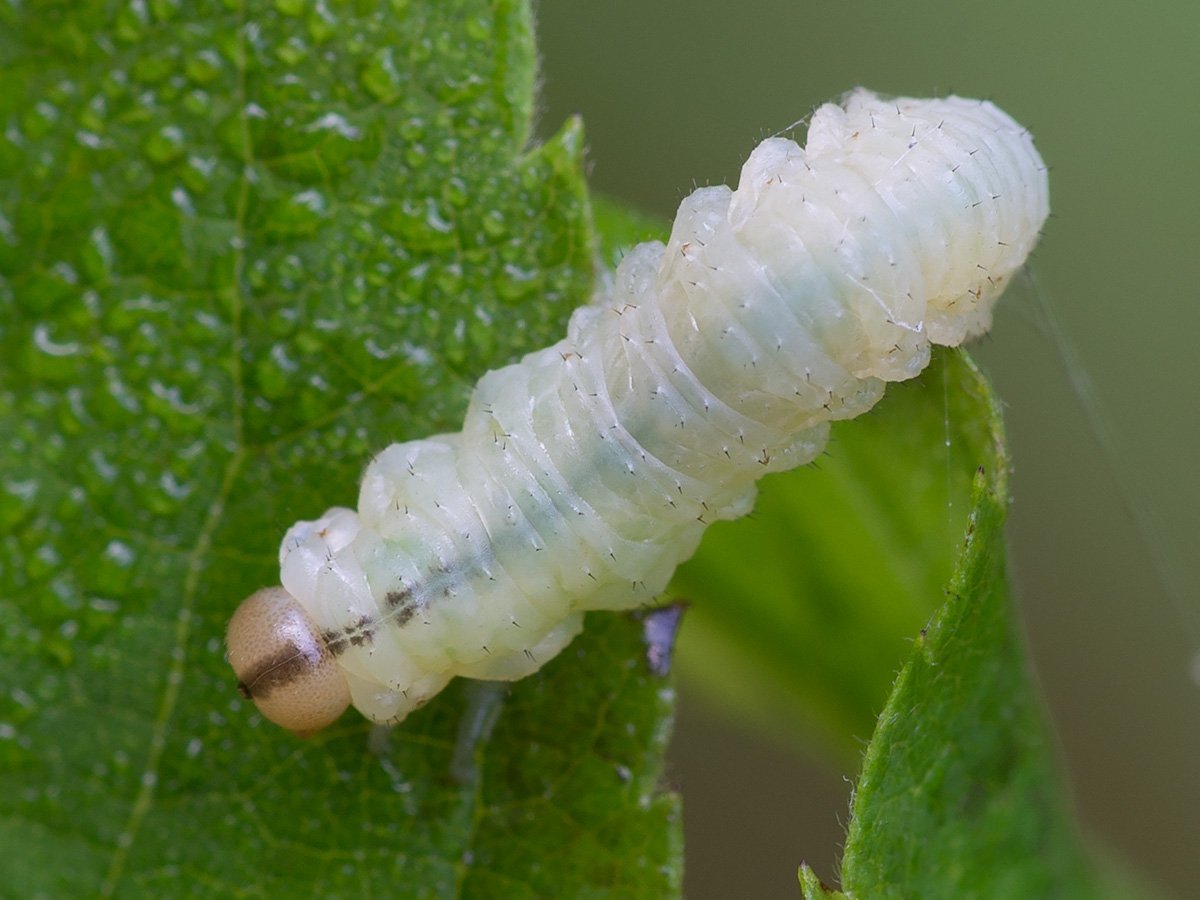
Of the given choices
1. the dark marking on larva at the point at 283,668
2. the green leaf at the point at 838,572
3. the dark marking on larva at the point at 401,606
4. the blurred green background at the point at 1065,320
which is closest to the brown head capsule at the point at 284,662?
the dark marking on larva at the point at 283,668

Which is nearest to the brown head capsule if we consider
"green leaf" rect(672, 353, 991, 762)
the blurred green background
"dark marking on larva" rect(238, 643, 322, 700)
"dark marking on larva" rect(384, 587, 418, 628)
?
"dark marking on larva" rect(238, 643, 322, 700)

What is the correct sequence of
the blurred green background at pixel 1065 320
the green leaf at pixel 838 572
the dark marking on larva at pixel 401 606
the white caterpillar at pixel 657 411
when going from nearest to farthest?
the white caterpillar at pixel 657 411 → the dark marking on larva at pixel 401 606 → the green leaf at pixel 838 572 → the blurred green background at pixel 1065 320

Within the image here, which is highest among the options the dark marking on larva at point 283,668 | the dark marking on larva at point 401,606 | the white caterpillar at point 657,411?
the white caterpillar at point 657,411

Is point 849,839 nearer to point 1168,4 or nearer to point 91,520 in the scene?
point 91,520

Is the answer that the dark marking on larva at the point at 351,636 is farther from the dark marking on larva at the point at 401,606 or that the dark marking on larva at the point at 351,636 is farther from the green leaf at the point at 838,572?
the green leaf at the point at 838,572

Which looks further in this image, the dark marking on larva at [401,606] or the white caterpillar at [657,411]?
the dark marking on larva at [401,606]

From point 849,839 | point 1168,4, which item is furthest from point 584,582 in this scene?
point 1168,4

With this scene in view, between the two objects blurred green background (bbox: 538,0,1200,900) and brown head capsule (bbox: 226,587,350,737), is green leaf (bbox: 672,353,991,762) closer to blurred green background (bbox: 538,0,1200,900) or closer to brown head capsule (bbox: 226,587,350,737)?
brown head capsule (bbox: 226,587,350,737)
